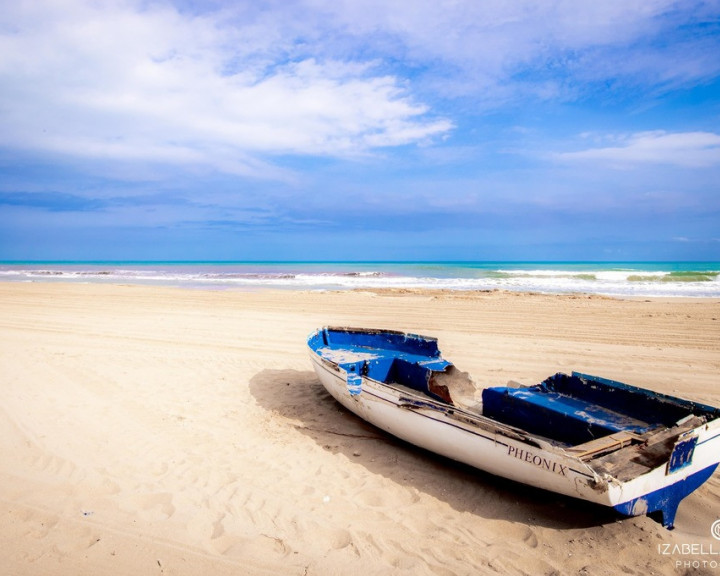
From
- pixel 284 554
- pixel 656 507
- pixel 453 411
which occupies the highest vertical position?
pixel 453 411

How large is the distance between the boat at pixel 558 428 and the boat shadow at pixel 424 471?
0.32 m

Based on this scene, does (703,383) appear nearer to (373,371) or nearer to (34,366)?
(373,371)

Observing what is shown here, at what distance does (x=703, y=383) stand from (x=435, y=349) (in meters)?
4.64

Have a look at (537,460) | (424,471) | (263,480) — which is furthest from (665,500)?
(263,480)

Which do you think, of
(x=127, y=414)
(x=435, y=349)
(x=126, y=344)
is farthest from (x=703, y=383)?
(x=126, y=344)

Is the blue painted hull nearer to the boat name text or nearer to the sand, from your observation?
the sand

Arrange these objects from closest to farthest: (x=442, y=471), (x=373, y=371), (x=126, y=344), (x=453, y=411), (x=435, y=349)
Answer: (x=453, y=411), (x=442, y=471), (x=373, y=371), (x=435, y=349), (x=126, y=344)

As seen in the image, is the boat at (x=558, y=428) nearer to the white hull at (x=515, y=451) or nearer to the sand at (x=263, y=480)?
the white hull at (x=515, y=451)

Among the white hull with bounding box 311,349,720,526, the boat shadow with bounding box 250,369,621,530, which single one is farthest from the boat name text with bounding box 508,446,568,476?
the boat shadow with bounding box 250,369,621,530

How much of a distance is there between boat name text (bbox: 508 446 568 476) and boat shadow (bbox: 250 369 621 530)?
39 cm

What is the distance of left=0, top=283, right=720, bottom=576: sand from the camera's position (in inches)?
134

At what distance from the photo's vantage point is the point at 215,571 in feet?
10.6

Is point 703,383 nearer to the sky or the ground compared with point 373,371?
nearer to the ground

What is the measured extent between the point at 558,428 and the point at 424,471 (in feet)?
A: 5.04
